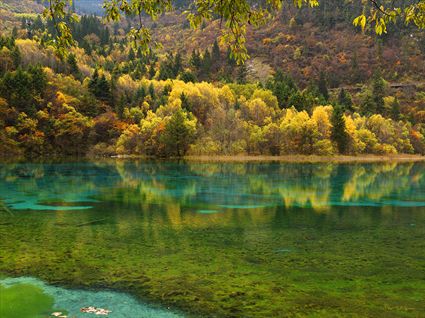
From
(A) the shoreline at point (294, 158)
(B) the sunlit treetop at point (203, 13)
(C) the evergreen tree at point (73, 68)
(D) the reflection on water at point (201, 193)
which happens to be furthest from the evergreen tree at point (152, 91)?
(B) the sunlit treetop at point (203, 13)

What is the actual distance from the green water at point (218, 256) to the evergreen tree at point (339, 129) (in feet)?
213

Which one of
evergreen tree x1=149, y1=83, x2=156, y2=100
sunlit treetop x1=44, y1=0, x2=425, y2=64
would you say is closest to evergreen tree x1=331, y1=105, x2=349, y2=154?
→ evergreen tree x1=149, y1=83, x2=156, y2=100

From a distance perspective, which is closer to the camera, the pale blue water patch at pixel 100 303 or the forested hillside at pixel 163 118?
the pale blue water patch at pixel 100 303

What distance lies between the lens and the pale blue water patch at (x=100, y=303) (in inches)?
363

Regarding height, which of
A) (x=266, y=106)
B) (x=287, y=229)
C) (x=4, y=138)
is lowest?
(x=287, y=229)

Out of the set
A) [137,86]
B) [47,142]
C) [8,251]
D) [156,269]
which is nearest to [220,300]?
[156,269]

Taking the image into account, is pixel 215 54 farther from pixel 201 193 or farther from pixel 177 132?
pixel 201 193

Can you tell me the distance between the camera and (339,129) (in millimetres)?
90188

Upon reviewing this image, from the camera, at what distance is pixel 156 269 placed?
12305 mm

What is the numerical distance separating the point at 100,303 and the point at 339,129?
85.7 meters

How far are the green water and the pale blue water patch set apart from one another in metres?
0.04

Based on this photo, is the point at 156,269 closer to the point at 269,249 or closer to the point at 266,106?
the point at 269,249

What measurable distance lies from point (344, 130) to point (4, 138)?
64594mm

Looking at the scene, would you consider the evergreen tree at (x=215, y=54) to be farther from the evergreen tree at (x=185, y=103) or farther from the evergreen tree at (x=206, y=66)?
the evergreen tree at (x=185, y=103)
